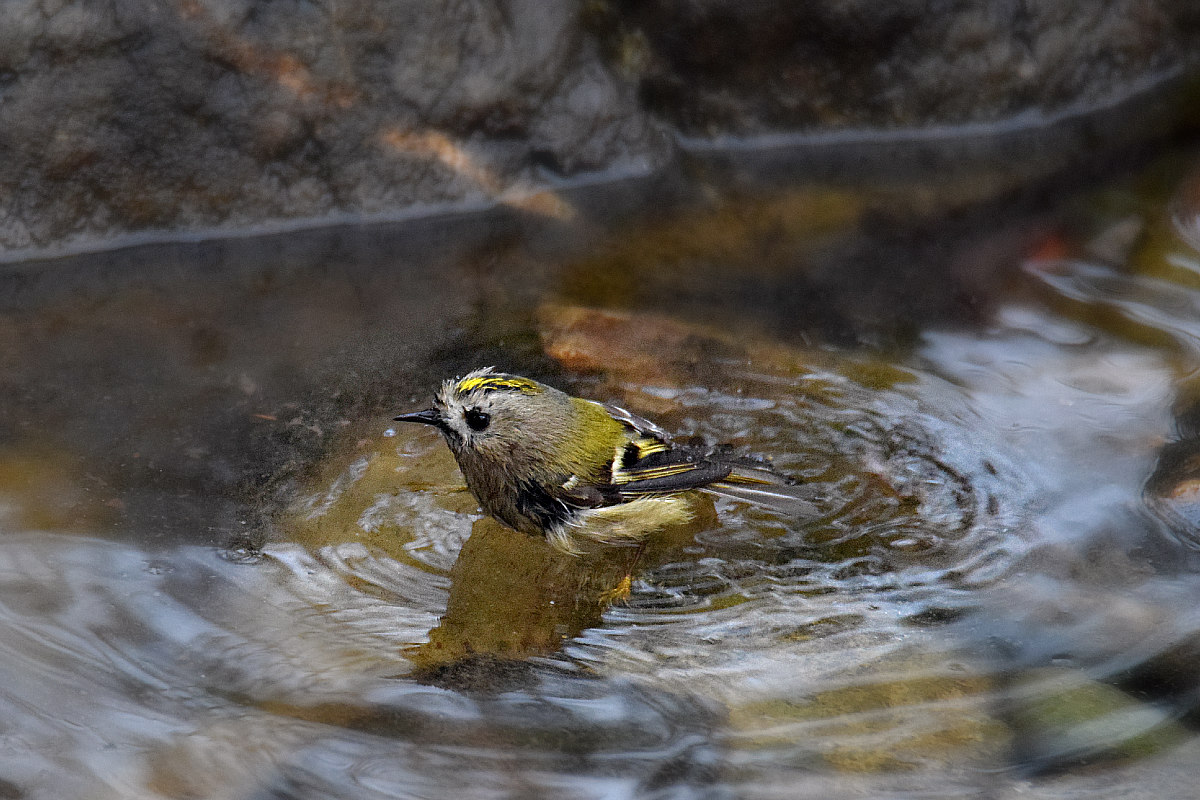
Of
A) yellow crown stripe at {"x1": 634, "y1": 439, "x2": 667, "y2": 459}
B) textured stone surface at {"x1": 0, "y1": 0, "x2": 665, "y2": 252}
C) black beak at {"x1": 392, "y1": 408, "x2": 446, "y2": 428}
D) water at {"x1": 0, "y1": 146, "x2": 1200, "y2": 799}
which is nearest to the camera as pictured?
water at {"x1": 0, "y1": 146, "x2": 1200, "y2": 799}

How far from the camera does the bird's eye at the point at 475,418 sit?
3.72m

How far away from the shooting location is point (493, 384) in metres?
3.74

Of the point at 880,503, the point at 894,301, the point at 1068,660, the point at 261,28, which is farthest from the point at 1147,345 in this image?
the point at 261,28

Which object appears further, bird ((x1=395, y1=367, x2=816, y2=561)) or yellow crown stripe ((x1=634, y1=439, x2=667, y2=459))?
yellow crown stripe ((x1=634, y1=439, x2=667, y2=459))

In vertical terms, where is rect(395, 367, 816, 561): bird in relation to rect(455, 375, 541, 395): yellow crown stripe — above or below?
below

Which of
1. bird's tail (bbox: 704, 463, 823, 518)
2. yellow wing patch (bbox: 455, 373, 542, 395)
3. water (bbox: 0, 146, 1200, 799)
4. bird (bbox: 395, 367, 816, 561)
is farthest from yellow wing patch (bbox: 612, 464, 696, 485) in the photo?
yellow wing patch (bbox: 455, 373, 542, 395)

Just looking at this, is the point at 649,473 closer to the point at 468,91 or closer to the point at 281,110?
the point at 468,91

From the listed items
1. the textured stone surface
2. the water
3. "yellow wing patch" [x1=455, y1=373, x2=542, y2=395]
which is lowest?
the water

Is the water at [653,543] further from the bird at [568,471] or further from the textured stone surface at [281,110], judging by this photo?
the textured stone surface at [281,110]

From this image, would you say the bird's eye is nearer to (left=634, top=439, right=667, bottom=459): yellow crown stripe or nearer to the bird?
the bird

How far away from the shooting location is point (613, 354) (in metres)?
4.34

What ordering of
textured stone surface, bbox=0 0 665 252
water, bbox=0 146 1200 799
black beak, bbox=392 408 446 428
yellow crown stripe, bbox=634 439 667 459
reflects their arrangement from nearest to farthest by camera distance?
water, bbox=0 146 1200 799 < black beak, bbox=392 408 446 428 < yellow crown stripe, bbox=634 439 667 459 < textured stone surface, bbox=0 0 665 252

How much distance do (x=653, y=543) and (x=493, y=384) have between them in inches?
30.5

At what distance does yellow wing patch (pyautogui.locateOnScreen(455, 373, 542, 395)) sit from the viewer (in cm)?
373
